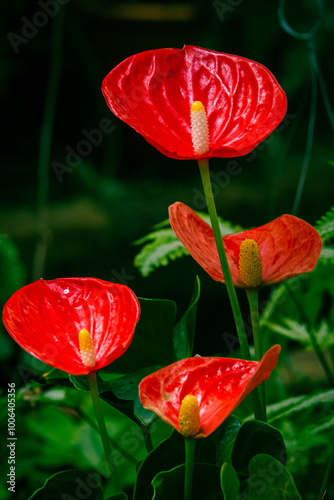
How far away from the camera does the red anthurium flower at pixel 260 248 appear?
1.43 feet

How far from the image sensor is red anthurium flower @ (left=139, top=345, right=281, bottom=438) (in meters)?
0.35

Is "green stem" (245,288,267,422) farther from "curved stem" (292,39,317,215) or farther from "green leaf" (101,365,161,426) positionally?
"curved stem" (292,39,317,215)

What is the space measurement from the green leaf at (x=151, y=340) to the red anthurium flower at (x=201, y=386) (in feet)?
0.28

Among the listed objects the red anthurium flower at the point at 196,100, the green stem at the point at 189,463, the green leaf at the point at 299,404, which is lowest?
the green leaf at the point at 299,404

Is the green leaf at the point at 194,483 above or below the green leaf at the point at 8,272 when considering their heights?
above

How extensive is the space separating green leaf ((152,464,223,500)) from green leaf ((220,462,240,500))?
28 millimetres

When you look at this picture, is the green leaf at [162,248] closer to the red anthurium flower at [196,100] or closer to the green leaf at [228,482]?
the red anthurium flower at [196,100]

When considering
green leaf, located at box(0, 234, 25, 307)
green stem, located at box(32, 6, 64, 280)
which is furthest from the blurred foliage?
green leaf, located at box(0, 234, 25, 307)

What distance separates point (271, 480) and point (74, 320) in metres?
0.17

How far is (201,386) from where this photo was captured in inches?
14.9

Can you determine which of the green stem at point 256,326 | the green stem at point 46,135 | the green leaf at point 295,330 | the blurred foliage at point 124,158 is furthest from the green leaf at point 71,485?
the green stem at point 46,135

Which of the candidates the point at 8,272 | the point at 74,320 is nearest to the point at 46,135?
the point at 8,272

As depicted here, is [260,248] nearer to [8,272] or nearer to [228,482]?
[228,482]

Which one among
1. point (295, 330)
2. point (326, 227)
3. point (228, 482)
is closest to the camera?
point (228, 482)
